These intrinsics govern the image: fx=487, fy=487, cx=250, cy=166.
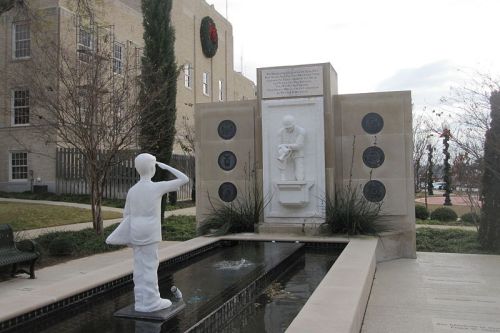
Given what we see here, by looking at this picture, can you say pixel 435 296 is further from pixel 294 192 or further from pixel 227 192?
pixel 227 192

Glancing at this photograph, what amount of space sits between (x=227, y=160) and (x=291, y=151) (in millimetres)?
1906

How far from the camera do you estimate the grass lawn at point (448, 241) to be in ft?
38.0

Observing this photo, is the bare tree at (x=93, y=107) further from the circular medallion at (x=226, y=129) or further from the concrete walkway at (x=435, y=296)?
the concrete walkway at (x=435, y=296)

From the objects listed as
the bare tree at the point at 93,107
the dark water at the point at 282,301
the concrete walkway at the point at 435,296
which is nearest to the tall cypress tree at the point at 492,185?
the concrete walkway at the point at 435,296

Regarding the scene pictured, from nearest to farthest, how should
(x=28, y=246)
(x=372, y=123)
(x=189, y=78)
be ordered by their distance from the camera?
(x=28, y=246) < (x=372, y=123) < (x=189, y=78)

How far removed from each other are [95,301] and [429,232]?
1074 cm

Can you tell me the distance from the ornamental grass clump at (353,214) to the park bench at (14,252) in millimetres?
5864

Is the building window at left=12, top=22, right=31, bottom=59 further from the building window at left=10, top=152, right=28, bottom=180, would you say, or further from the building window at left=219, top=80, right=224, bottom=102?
the building window at left=219, top=80, right=224, bottom=102

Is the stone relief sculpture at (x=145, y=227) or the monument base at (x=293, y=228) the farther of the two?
the monument base at (x=293, y=228)

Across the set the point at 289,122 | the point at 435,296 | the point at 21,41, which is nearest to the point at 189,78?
the point at 21,41

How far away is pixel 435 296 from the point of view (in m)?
7.15

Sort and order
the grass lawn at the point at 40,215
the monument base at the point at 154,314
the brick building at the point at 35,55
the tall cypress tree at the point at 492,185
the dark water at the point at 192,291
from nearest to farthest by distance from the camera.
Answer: the monument base at the point at 154,314 < the dark water at the point at 192,291 < the tall cypress tree at the point at 492,185 < the grass lawn at the point at 40,215 < the brick building at the point at 35,55

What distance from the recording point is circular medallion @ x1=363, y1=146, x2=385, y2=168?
35.6 feet

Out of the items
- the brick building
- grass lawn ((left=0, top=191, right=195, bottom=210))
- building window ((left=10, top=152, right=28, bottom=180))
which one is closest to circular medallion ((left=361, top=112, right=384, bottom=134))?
the brick building
